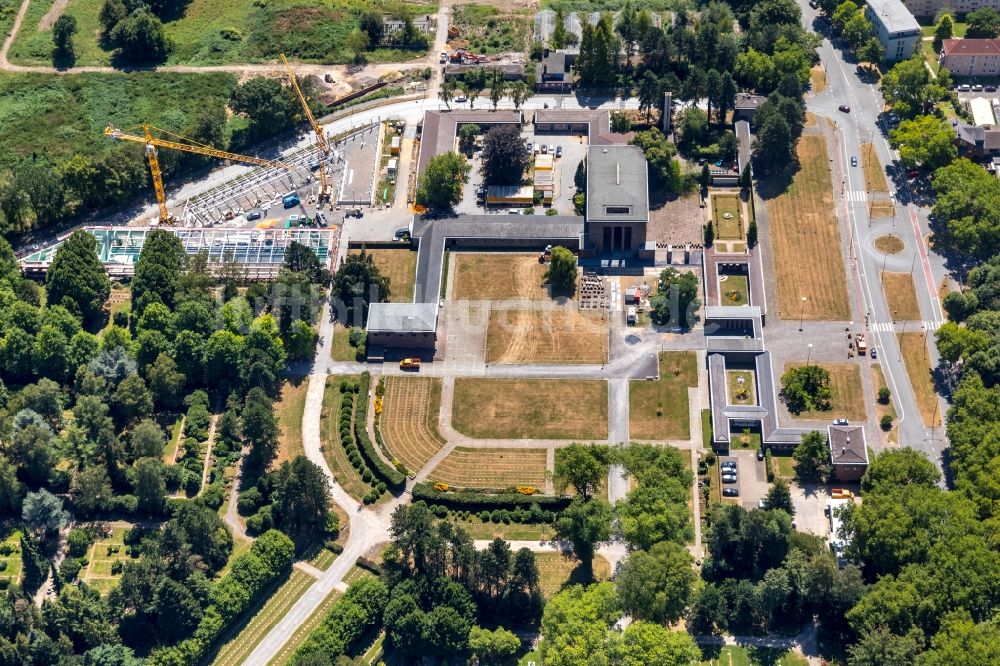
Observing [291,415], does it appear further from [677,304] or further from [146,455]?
[677,304]

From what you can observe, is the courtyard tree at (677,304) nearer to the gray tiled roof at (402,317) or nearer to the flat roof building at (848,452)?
the flat roof building at (848,452)

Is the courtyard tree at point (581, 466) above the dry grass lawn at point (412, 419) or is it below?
below

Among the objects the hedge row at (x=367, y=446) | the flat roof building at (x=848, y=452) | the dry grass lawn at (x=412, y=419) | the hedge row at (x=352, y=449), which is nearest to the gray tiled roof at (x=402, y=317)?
the dry grass lawn at (x=412, y=419)

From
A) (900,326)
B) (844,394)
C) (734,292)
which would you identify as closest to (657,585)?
(844,394)

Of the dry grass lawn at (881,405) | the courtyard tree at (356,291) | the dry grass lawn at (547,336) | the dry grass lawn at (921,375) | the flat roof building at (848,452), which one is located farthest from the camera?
the courtyard tree at (356,291)

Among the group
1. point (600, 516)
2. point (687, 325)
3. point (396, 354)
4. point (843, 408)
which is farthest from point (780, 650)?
point (396, 354)

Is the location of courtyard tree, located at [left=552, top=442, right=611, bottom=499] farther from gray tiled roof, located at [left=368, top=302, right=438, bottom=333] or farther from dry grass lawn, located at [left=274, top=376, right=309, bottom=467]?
dry grass lawn, located at [left=274, top=376, right=309, bottom=467]
